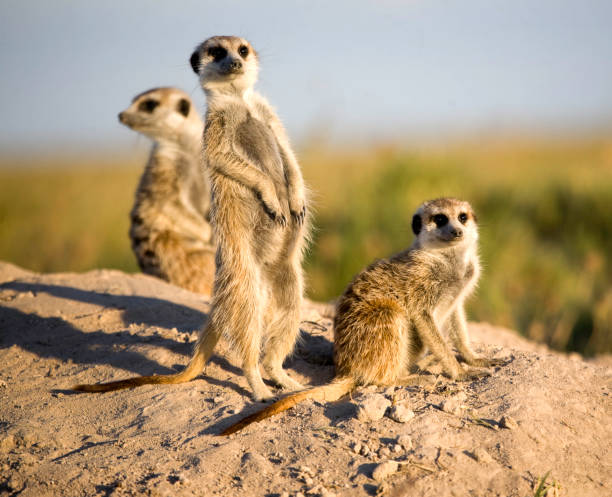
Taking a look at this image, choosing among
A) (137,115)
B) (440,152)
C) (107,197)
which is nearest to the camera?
A: (137,115)

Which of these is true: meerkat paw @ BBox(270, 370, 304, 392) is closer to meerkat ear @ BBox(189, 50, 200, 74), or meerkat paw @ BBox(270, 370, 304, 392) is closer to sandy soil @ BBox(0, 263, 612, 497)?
sandy soil @ BBox(0, 263, 612, 497)

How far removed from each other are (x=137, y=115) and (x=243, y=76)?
293cm

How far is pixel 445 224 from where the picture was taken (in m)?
3.34

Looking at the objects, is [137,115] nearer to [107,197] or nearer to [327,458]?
[327,458]

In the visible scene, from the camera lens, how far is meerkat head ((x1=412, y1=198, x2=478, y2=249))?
10.8ft

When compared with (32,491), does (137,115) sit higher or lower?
higher

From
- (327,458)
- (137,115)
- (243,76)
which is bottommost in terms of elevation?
(327,458)

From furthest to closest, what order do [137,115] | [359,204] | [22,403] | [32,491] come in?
[359,204] → [137,115] → [22,403] → [32,491]

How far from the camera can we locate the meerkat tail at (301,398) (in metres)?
2.57

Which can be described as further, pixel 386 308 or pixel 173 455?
pixel 386 308

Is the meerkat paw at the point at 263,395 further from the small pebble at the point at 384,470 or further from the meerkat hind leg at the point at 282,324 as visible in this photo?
the small pebble at the point at 384,470

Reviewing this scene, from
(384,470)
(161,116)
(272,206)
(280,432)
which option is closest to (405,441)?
(384,470)

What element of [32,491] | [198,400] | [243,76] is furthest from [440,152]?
[32,491]

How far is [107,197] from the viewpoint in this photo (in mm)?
13625
